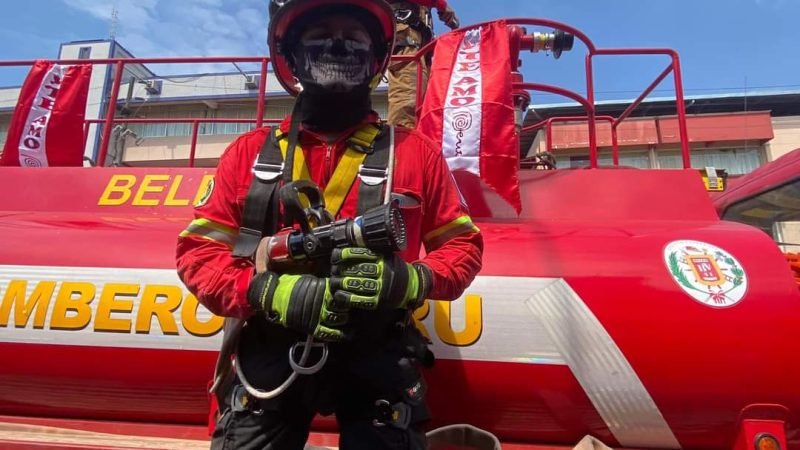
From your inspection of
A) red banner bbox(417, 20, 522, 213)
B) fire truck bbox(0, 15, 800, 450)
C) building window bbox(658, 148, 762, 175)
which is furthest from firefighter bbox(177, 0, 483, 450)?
building window bbox(658, 148, 762, 175)

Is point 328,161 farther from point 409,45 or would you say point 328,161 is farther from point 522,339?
point 409,45

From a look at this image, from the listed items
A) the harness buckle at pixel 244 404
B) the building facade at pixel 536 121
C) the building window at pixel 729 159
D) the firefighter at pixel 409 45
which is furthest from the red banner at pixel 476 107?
the building window at pixel 729 159

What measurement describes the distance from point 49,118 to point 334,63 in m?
4.38

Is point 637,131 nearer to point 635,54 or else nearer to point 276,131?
point 635,54

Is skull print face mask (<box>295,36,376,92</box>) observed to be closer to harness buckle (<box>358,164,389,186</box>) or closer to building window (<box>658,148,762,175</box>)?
harness buckle (<box>358,164,389,186</box>)

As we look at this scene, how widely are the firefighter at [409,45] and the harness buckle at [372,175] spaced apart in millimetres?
2481

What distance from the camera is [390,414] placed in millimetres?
1547

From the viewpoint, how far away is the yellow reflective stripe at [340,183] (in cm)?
172

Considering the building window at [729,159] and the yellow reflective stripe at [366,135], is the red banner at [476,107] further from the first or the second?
the building window at [729,159]

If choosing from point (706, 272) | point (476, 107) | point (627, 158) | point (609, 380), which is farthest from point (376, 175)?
point (627, 158)

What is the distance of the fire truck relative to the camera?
2311 mm

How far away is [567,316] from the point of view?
95.9 inches

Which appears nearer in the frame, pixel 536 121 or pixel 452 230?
pixel 452 230

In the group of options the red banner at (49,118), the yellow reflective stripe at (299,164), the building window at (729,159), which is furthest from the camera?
the building window at (729,159)
